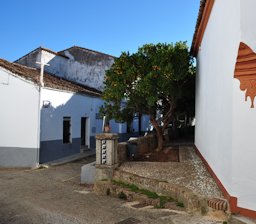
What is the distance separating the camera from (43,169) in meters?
13.4

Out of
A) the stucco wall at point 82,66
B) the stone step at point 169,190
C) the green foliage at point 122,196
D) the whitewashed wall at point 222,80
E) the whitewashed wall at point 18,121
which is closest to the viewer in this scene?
the whitewashed wall at point 222,80

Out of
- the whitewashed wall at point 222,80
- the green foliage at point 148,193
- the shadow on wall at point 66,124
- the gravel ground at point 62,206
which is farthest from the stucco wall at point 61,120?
the whitewashed wall at point 222,80

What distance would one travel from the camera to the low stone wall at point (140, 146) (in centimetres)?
1052

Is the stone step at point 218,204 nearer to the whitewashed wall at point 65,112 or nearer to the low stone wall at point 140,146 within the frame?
the low stone wall at point 140,146

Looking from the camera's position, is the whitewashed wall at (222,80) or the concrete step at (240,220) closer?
the concrete step at (240,220)

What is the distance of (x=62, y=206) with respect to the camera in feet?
24.3

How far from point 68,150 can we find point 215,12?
37.1 feet

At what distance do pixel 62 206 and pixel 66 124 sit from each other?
31.0ft

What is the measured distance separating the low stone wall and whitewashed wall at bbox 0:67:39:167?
5006 millimetres

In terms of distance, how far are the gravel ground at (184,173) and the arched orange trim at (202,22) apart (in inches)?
182

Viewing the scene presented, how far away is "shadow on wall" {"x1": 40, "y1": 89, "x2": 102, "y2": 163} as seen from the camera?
569 inches

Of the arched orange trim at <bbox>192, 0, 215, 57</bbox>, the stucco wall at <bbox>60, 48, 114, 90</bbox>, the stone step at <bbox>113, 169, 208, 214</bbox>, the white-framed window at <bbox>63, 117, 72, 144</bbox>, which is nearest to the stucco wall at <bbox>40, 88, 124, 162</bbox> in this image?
the white-framed window at <bbox>63, 117, 72, 144</bbox>

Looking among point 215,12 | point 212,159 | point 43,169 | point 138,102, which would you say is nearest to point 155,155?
point 138,102

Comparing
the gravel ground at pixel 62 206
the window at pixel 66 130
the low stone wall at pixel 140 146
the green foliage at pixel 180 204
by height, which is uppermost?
the window at pixel 66 130
